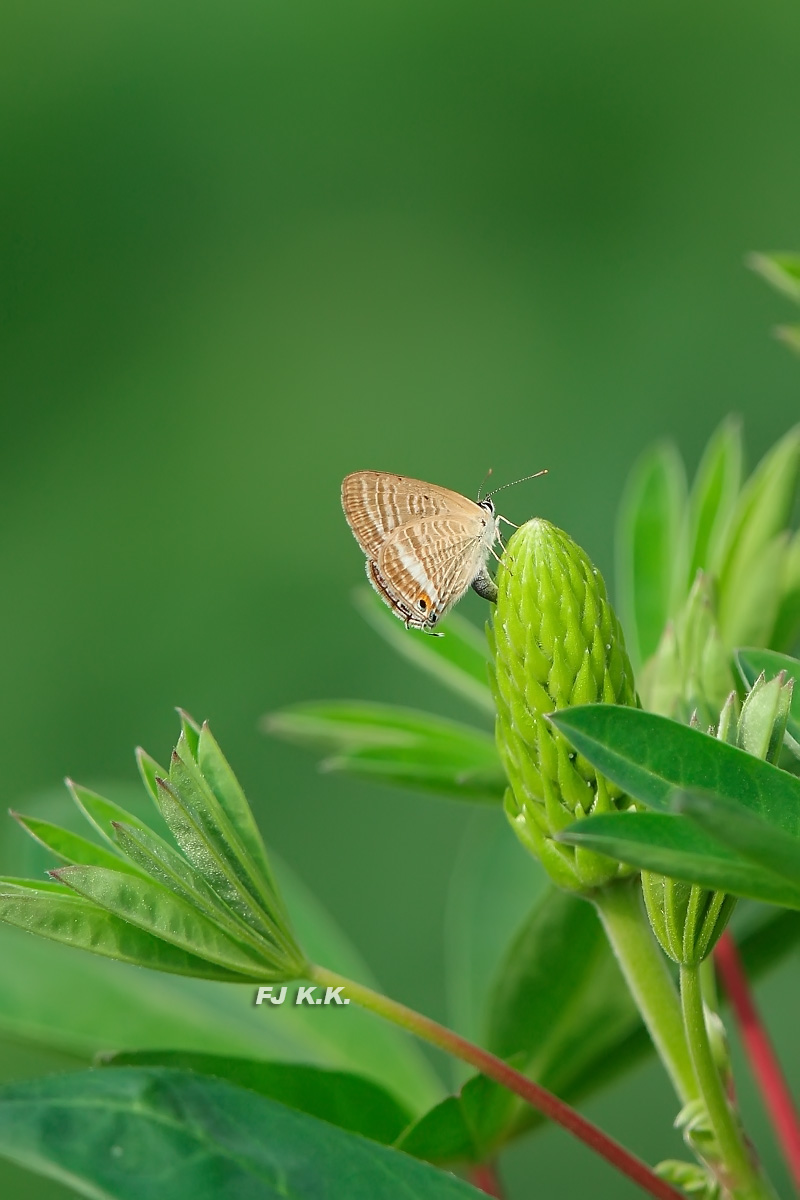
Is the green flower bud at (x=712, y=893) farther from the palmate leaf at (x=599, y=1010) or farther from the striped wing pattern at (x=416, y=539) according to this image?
the striped wing pattern at (x=416, y=539)

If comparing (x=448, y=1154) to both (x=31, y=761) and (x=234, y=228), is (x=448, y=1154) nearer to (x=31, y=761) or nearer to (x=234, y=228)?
(x=31, y=761)

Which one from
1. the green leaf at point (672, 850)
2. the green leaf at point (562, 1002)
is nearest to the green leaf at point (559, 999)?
the green leaf at point (562, 1002)

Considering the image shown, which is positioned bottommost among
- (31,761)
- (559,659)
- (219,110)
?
(31,761)

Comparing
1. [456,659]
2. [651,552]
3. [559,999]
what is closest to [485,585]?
[456,659]

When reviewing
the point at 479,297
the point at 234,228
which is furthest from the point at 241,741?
the point at 234,228

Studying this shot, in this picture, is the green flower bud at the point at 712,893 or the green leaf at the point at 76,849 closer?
the green flower bud at the point at 712,893

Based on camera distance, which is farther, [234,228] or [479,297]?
[234,228]

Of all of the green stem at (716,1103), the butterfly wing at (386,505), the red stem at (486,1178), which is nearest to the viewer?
the green stem at (716,1103)

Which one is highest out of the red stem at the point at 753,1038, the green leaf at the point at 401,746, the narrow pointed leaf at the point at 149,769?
the narrow pointed leaf at the point at 149,769
